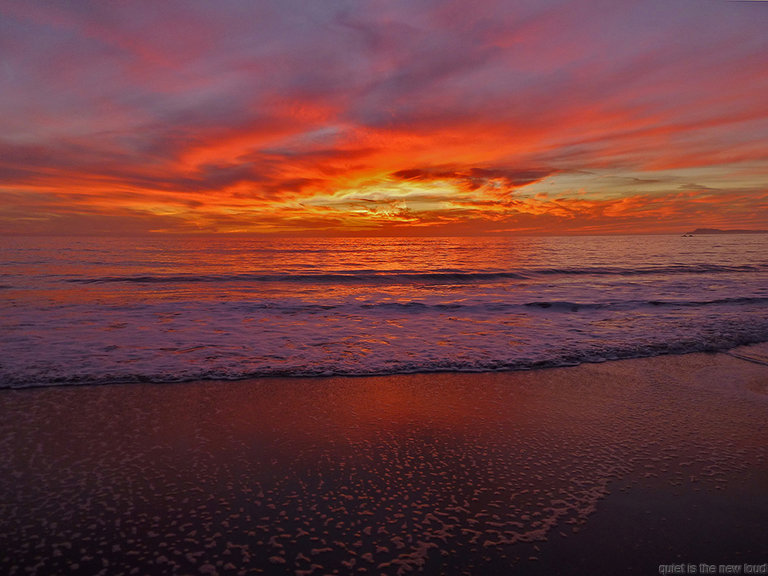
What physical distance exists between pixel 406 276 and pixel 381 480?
1136 inches

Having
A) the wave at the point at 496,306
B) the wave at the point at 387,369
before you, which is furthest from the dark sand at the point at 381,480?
the wave at the point at 496,306

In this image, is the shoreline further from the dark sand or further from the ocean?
the dark sand

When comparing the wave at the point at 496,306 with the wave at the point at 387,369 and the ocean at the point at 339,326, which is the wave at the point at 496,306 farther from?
the wave at the point at 387,369

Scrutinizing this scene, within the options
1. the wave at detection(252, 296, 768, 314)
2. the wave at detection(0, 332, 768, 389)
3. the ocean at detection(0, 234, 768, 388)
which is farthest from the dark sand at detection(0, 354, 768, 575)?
the wave at detection(252, 296, 768, 314)

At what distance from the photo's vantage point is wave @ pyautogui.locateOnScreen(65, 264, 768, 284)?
1109 inches

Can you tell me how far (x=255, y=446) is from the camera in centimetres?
492

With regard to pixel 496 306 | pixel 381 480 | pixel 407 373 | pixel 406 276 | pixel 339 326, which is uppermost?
pixel 381 480

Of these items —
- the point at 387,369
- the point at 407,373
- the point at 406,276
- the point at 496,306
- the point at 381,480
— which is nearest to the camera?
the point at 381,480

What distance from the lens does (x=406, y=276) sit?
32.9 meters

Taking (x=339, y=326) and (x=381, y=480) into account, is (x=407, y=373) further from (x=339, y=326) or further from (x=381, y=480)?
(x=339, y=326)

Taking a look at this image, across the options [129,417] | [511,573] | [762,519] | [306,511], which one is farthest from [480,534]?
[129,417]

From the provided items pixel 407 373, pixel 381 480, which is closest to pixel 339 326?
pixel 407 373

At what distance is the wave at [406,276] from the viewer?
2817 cm

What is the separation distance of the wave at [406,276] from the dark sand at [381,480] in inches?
908
